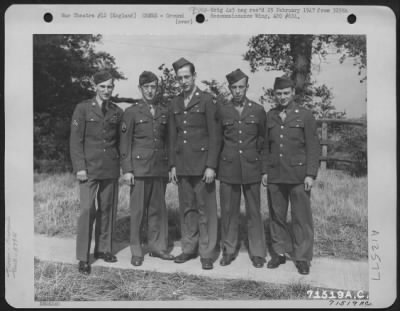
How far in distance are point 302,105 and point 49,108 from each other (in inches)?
63.6

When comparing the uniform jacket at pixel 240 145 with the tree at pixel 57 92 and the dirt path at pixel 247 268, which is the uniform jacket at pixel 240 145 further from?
the tree at pixel 57 92

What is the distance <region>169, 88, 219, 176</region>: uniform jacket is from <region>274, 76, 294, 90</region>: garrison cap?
42cm

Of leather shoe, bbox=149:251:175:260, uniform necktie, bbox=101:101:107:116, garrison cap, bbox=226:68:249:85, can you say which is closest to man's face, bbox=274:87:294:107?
garrison cap, bbox=226:68:249:85

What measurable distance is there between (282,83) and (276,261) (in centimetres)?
113

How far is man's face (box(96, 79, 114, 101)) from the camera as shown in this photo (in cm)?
296

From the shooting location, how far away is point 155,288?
3.00 meters

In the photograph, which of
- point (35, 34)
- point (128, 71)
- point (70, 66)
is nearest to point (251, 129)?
point (128, 71)

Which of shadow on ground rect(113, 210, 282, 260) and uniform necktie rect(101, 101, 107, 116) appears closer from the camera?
uniform necktie rect(101, 101, 107, 116)

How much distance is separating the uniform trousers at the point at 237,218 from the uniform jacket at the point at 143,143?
431mm

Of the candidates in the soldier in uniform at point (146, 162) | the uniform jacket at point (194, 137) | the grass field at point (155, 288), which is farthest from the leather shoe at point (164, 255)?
the uniform jacket at point (194, 137)

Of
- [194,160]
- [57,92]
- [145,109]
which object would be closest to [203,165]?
[194,160]

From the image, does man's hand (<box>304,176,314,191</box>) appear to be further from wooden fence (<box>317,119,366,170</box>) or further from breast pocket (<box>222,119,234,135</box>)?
breast pocket (<box>222,119,234,135</box>)

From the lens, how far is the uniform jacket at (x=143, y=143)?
291cm

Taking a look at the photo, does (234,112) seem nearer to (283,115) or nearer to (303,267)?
(283,115)
